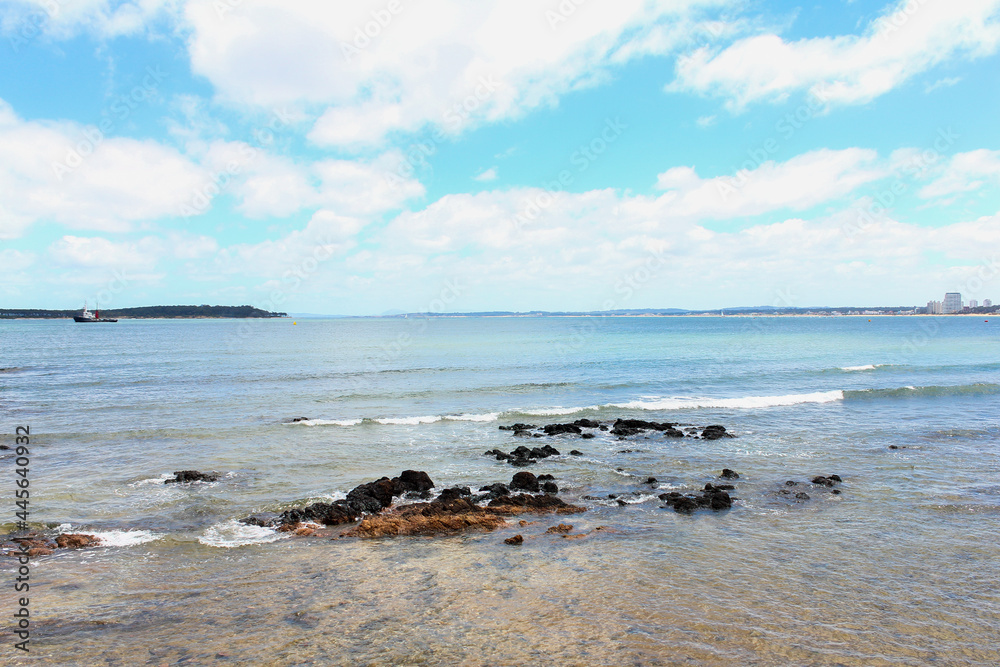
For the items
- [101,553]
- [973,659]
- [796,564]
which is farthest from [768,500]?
[101,553]

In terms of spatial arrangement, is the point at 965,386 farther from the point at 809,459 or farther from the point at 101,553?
the point at 101,553

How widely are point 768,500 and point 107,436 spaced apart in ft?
87.0

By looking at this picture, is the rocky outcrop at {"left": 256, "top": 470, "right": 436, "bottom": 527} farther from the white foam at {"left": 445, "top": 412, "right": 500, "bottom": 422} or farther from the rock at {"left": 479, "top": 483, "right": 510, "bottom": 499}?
the white foam at {"left": 445, "top": 412, "right": 500, "bottom": 422}

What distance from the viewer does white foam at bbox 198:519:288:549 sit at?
40.2 feet

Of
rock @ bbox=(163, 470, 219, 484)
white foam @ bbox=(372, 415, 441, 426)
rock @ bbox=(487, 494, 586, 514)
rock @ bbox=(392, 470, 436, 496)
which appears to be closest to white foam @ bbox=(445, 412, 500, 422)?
white foam @ bbox=(372, 415, 441, 426)

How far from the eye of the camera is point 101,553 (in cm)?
1170

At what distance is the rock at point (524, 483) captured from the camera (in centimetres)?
1616

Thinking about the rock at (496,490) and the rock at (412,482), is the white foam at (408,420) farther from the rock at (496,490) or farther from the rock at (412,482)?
the rock at (496,490)

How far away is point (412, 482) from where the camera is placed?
16312mm

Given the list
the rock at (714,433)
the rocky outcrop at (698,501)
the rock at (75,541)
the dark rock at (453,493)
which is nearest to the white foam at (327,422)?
the dark rock at (453,493)

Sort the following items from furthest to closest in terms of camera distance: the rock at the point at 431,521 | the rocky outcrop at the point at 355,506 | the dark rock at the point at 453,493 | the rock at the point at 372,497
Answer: the dark rock at the point at 453,493 → the rock at the point at 372,497 → the rocky outcrop at the point at 355,506 → the rock at the point at 431,521

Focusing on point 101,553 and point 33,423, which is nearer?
point 101,553

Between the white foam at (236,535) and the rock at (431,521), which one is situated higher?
the rock at (431,521)

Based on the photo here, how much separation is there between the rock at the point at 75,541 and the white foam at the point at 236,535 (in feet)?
7.57
